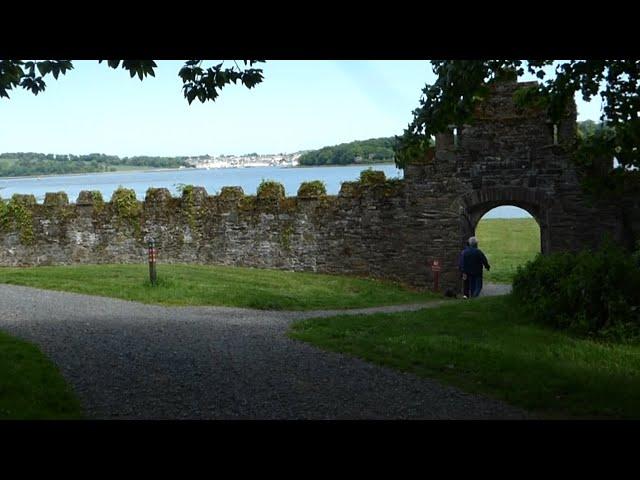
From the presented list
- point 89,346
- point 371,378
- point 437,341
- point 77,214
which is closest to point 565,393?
point 371,378

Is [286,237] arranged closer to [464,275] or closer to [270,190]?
[270,190]

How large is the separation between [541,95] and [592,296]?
343 cm

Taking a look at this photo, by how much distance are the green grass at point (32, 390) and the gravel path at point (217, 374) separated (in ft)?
0.64

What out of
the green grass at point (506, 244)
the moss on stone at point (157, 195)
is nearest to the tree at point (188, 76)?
the moss on stone at point (157, 195)

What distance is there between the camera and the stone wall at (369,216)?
754 inches

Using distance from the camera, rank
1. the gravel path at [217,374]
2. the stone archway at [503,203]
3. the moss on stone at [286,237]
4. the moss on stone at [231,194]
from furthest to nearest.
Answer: the moss on stone at [231,194]
the moss on stone at [286,237]
the stone archway at [503,203]
the gravel path at [217,374]

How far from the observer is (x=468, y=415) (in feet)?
23.4

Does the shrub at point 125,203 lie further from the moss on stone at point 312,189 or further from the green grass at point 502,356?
the green grass at point 502,356

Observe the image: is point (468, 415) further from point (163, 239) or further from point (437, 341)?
point (163, 239)

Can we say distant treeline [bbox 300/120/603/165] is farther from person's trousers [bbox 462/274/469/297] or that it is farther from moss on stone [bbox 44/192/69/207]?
moss on stone [bbox 44/192/69/207]

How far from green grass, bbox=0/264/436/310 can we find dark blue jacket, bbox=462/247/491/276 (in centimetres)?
141

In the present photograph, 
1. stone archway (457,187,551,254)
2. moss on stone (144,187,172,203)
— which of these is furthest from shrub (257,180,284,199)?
stone archway (457,187,551,254)

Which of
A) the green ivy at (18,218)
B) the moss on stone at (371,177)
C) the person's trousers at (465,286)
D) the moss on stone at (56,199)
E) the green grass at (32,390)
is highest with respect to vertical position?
the moss on stone at (371,177)

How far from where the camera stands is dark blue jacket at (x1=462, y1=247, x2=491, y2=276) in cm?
1805
